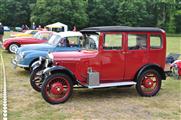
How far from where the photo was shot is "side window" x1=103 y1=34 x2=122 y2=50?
8.58 meters

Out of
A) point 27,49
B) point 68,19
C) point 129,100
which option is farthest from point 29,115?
point 68,19

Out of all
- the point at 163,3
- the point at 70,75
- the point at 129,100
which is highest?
the point at 163,3

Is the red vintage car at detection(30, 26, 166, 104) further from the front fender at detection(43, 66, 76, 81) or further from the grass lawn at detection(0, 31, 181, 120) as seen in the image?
the grass lawn at detection(0, 31, 181, 120)

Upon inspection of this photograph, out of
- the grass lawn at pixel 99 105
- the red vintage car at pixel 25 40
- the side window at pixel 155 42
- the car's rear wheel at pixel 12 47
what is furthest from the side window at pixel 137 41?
the car's rear wheel at pixel 12 47

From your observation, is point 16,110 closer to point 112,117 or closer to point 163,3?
point 112,117

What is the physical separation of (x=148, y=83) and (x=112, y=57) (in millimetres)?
1277

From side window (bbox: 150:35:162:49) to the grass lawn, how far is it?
133 centimetres

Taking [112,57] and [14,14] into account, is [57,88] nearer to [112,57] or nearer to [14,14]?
[112,57]

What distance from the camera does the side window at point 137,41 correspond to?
8.84 metres

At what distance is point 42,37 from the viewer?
18391 mm

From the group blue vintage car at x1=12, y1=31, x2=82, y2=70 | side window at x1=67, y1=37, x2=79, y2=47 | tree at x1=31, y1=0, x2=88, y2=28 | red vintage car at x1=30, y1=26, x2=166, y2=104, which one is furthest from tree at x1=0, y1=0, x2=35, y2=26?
red vintage car at x1=30, y1=26, x2=166, y2=104

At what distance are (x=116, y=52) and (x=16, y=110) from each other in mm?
2874

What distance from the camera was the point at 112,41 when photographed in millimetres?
8625

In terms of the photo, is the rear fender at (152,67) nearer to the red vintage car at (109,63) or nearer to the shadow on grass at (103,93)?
the red vintage car at (109,63)
